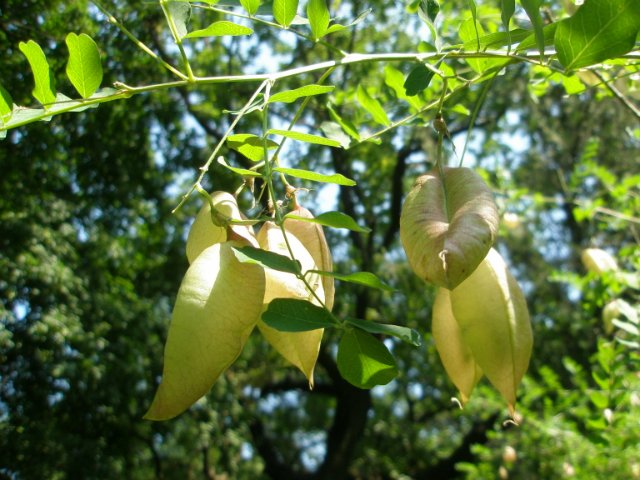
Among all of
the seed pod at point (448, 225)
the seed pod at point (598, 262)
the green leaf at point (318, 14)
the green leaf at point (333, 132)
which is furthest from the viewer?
the seed pod at point (598, 262)

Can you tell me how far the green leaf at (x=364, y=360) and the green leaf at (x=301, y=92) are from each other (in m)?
0.21

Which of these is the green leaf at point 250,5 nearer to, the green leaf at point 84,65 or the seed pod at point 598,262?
the green leaf at point 84,65

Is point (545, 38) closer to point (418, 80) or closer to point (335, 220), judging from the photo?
point (418, 80)

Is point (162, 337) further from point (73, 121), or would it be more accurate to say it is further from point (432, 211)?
point (432, 211)

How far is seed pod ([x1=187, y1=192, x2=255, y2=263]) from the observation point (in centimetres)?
66

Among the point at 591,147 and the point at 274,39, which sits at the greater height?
the point at 591,147

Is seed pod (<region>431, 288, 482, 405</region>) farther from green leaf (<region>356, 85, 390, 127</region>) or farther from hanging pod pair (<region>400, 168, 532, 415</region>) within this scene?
green leaf (<region>356, 85, 390, 127</region>)

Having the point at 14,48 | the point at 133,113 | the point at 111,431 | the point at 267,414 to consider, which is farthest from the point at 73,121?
the point at 267,414

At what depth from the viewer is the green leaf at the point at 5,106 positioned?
65 cm

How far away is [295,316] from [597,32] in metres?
0.33

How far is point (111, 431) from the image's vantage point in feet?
16.3

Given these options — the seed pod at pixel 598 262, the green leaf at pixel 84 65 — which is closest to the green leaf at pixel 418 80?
the green leaf at pixel 84 65

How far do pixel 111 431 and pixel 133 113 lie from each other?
216 cm

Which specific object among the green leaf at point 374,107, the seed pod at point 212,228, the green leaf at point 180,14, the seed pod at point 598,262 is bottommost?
the seed pod at point 598,262
